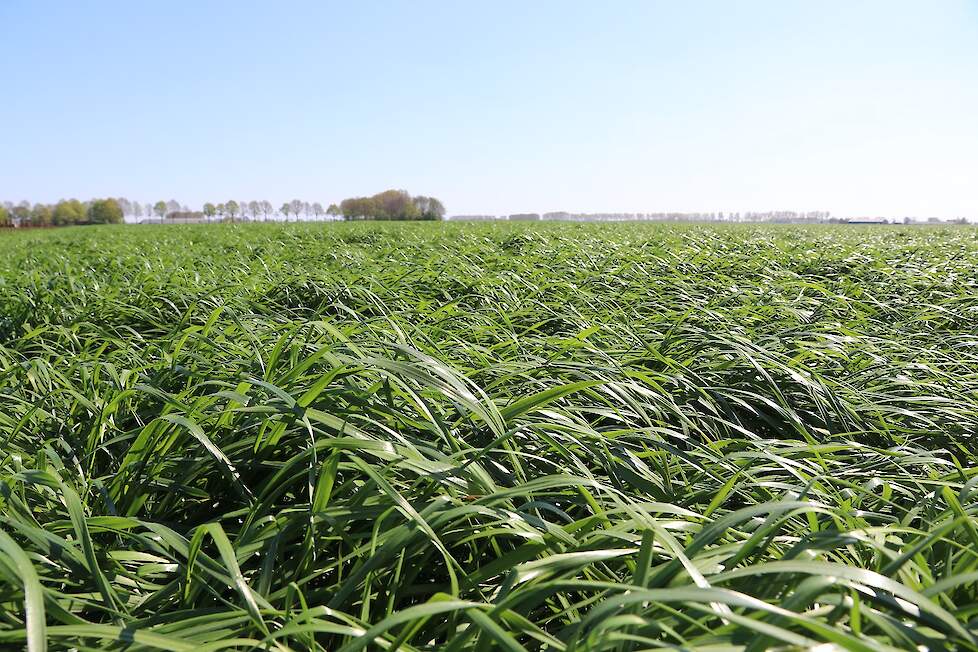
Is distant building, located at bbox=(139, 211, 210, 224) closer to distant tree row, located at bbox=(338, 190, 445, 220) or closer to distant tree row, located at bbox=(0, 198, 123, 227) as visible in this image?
distant tree row, located at bbox=(0, 198, 123, 227)

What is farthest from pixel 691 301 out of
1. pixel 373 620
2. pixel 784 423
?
pixel 373 620

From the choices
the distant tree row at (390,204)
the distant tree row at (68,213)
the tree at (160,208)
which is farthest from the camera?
the tree at (160,208)

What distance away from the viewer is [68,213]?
9519cm

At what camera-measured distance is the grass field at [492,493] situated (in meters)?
0.93

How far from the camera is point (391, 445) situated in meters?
1.35

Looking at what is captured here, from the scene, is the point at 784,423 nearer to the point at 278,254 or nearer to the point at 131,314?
the point at 131,314

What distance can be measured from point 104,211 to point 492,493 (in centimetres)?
12032

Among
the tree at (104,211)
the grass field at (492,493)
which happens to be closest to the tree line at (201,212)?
the tree at (104,211)

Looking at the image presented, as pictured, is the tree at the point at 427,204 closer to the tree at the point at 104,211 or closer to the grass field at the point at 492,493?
the tree at the point at 104,211

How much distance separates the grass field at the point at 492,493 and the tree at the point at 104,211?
112m

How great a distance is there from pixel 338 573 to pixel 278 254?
6398mm

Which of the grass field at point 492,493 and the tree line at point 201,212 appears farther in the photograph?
the tree line at point 201,212

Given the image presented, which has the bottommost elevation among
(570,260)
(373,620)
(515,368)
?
(373,620)

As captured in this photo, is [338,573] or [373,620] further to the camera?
[338,573]
